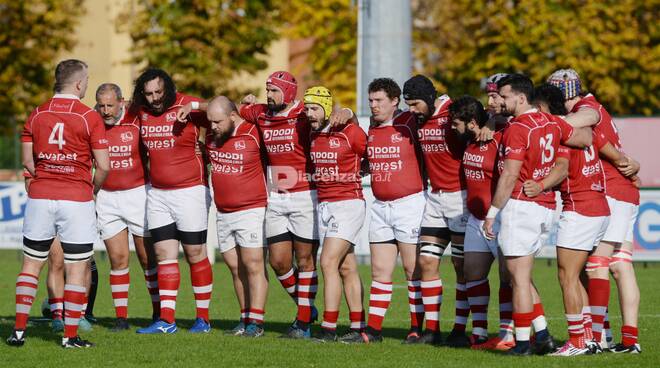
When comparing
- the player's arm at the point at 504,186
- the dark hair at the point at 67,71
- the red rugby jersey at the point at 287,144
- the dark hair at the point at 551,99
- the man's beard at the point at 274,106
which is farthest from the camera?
the red rugby jersey at the point at 287,144

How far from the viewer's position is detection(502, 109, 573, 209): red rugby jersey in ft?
36.8

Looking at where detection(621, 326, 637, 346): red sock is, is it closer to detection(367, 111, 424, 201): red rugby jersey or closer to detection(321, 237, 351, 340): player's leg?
detection(367, 111, 424, 201): red rugby jersey

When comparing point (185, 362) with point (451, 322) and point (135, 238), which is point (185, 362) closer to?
point (135, 238)

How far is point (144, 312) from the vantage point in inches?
625

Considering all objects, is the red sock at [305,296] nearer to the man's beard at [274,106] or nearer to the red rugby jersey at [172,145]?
the red rugby jersey at [172,145]

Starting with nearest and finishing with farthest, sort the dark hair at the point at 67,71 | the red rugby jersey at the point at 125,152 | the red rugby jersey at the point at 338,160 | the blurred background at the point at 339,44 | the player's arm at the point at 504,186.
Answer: the player's arm at the point at 504,186 → the dark hair at the point at 67,71 → the red rugby jersey at the point at 338,160 → the red rugby jersey at the point at 125,152 → the blurred background at the point at 339,44

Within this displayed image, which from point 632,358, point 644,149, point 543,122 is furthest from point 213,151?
point 644,149

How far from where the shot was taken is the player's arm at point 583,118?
11508 mm

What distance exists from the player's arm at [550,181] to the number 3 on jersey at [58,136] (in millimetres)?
4155

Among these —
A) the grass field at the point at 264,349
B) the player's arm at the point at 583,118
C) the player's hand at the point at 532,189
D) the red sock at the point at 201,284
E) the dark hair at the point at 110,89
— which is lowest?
the grass field at the point at 264,349

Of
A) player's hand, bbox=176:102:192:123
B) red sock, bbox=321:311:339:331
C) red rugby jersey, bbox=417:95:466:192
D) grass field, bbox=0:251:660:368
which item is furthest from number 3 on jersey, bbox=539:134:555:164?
player's hand, bbox=176:102:192:123

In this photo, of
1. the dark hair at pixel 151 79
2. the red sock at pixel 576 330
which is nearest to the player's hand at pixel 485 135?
the red sock at pixel 576 330

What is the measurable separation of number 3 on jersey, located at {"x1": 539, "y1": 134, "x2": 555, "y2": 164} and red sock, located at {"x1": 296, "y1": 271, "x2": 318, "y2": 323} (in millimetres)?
2961

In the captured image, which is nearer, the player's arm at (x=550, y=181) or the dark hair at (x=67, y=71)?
the player's arm at (x=550, y=181)
